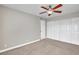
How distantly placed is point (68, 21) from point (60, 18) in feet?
2.65

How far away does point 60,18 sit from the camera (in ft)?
17.2

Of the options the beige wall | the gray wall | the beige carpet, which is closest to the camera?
the beige carpet

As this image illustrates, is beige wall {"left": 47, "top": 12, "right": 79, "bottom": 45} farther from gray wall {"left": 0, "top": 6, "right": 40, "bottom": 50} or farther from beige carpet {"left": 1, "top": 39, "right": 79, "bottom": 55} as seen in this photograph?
gray wall {"left": 0, "top": 6, "right": 40, "bottom": 50}

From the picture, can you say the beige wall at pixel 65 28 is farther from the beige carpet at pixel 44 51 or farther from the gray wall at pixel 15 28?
the gray wall at pixel 15 28

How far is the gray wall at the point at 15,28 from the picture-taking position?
288 cm

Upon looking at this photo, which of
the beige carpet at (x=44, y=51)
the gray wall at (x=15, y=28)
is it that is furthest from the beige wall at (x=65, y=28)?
the gray wall at (x=15, y=28)

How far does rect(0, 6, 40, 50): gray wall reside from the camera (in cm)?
288

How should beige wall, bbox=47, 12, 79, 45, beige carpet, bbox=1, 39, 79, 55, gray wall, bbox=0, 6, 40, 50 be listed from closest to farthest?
beige carpet, bbox=1, 39, 79, 55 → gray wall, bbox=0, 6, 40, 50 → beige wall, bbox=47, 12, 79, 45

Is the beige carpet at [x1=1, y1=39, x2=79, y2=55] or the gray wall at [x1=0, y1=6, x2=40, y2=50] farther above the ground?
the gray wall at [x1=0, y1=6, x2=40, y2=50]

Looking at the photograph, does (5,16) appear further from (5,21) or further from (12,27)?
(12,27)

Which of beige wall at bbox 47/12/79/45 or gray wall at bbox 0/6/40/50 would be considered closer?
gray wall at bbox 0/6/40/50

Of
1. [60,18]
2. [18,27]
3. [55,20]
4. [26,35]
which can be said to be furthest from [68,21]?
[18,27]

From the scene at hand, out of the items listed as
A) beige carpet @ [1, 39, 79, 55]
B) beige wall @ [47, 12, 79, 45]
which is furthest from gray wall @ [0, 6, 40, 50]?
beige wall @ [47, 12, 79, 45]

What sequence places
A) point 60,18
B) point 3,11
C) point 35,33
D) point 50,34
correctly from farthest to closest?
point 50,34
point 60,18
point 35,33
point 3,11
